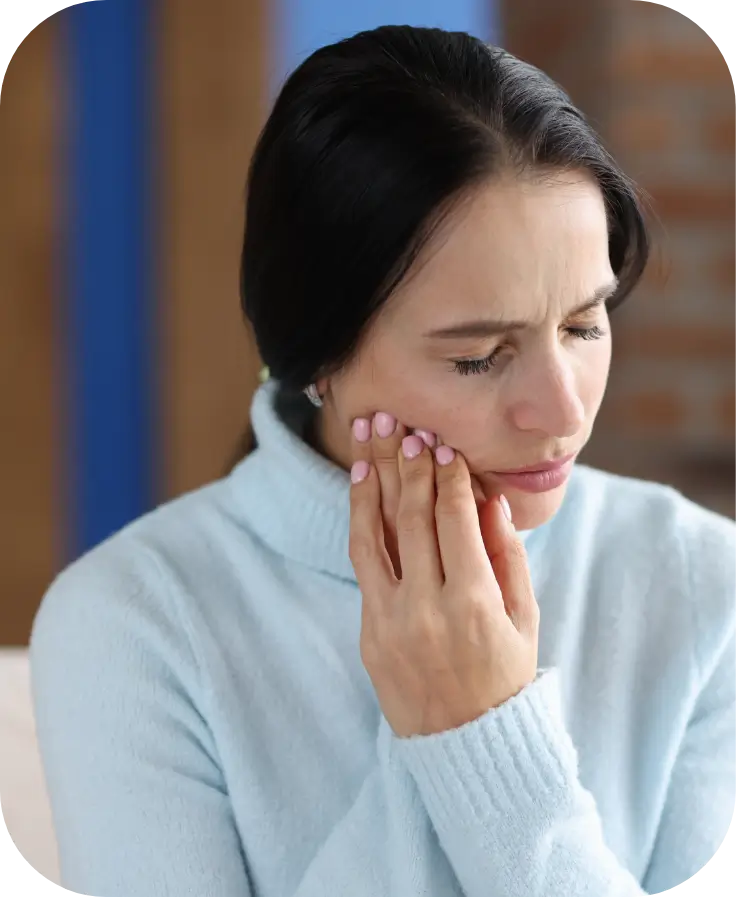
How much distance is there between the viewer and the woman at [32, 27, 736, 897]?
2.76 ft

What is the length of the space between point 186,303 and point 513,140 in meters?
1.73

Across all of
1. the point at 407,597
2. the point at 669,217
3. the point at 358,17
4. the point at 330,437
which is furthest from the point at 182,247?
the point at 407,597

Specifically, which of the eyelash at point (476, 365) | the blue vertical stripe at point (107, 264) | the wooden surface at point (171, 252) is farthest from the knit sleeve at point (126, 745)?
the blue vertical stripe at point (107, 264)

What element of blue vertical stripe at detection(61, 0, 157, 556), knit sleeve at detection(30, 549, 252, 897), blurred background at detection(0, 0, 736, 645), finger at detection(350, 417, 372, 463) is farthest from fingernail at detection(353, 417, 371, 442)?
blue vertical stripe at detection(61, 0, 157, 556)

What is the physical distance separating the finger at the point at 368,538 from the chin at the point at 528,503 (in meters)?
0.10

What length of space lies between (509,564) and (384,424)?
164mm

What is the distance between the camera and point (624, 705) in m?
1.00

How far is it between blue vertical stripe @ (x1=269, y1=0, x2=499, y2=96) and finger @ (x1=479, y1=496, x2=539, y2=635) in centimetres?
67

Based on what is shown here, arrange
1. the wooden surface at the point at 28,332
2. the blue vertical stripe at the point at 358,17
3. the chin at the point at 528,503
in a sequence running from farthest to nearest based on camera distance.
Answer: the wooden surface at the point at 28,332, the blue vertical stripe at the point at 358,17, the chin at the point at 528,503

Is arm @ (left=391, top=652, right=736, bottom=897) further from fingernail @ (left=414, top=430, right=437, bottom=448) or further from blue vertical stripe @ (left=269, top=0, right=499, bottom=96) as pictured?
blue vertical stripe @ (left=269, top=0, right=499, bottom=96)

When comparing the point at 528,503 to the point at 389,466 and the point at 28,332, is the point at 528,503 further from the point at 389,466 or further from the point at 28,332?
the point at 28,332

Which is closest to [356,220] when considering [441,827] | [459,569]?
[459,569]

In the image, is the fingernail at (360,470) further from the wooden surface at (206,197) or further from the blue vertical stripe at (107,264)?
the blue vertical stripe at (107,264)

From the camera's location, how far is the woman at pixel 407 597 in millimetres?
841
